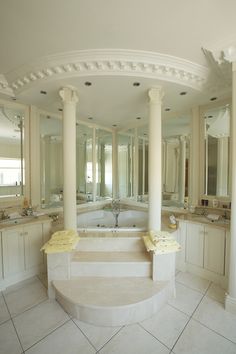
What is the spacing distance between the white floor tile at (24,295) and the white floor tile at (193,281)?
175cm

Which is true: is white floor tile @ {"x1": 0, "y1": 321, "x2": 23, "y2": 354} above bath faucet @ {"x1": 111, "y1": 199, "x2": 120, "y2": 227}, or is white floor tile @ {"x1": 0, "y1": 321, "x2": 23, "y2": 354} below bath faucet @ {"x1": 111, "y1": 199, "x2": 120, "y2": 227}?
below

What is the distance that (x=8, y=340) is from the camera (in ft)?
4.77

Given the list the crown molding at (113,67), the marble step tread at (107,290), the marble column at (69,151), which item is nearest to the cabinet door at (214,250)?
the marble step tread at (107,290)

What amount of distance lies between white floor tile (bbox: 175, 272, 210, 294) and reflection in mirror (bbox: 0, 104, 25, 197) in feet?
8.91

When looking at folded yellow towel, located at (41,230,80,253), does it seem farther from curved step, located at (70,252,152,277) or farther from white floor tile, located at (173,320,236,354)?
white floor tile, located at (173,320,236,354)

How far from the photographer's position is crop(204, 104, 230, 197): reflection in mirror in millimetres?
2561

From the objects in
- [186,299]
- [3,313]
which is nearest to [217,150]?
[186,299]

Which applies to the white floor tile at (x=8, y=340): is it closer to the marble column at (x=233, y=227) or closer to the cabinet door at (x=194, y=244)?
the marble column at (x=233, y=227)

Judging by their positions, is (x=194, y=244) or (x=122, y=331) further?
(x=194, y=244)

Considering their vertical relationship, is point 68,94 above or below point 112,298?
above

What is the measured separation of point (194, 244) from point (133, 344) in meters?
1.43

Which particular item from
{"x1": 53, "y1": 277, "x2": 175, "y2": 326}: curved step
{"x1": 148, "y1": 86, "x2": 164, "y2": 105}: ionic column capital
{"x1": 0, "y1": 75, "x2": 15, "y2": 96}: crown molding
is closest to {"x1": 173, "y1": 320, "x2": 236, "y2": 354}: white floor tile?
{"x1": 53, "y1": 277, "x2": 175, "y2": 326}: curved step

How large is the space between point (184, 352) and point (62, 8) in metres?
2.89

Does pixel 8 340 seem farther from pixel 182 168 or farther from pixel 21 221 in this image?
pixel 182 168
